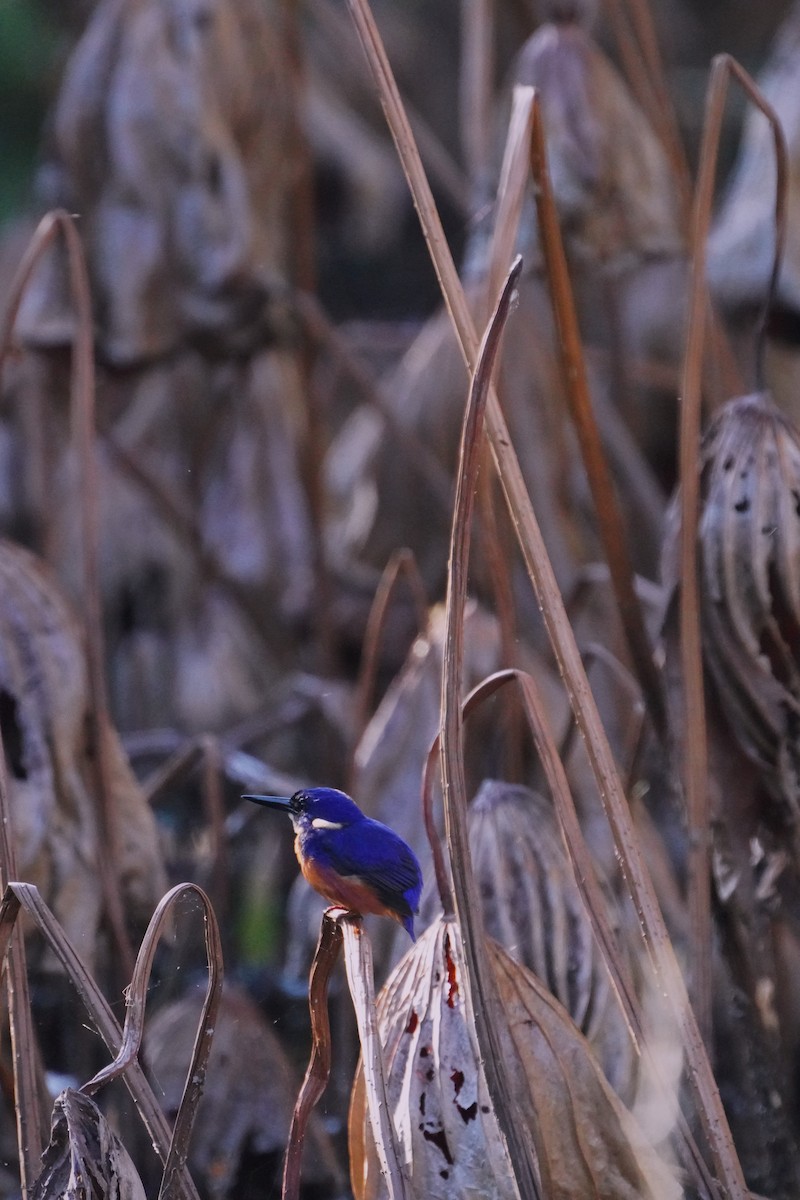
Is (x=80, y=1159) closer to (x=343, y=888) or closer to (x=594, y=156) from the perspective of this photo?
(x=343, y=888)

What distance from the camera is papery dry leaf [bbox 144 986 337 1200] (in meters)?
0.75

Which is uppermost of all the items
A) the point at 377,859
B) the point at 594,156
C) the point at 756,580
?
the point at 594,156

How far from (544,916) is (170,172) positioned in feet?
2.94

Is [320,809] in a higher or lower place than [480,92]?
lower

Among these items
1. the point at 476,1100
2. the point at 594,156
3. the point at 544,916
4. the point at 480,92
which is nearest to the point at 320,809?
the point at 476,1100

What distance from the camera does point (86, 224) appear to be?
1.39m

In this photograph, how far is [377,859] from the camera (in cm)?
51

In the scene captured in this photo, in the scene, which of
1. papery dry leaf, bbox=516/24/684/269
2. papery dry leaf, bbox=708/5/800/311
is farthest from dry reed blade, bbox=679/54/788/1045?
papery dry leaf, bbox=708/5/800/311

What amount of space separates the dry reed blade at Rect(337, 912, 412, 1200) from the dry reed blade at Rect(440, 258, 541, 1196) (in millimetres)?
37

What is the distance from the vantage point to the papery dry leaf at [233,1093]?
2.46 feet

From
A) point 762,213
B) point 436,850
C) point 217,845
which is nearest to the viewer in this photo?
point 436,850

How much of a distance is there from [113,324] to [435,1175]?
1027mm

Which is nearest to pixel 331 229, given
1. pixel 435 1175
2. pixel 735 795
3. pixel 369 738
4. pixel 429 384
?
pixel 429 384

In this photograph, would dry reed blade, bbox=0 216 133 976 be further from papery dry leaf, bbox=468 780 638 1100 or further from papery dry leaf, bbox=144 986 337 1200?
papery dry leaf, bbox=468 780 638 1100
